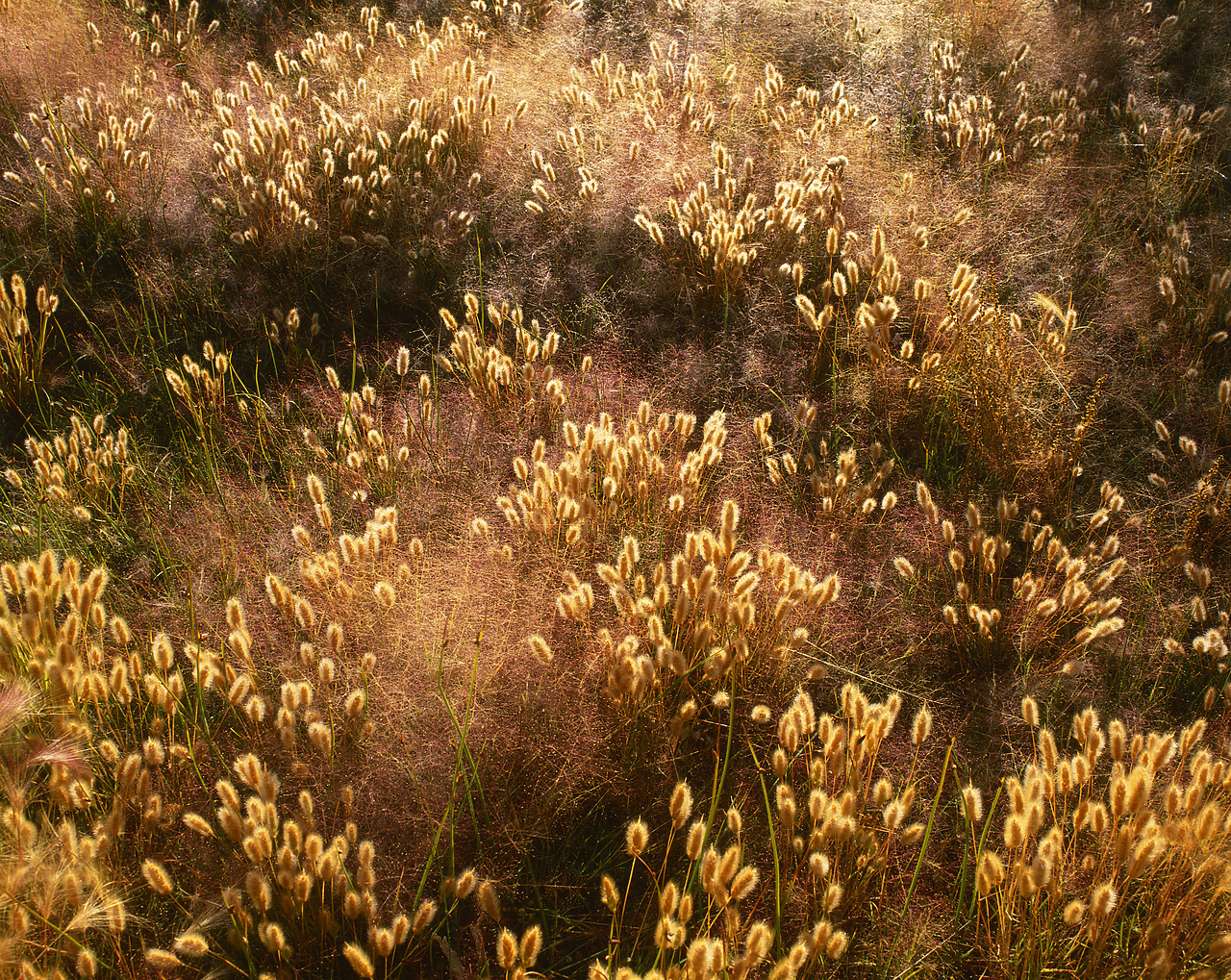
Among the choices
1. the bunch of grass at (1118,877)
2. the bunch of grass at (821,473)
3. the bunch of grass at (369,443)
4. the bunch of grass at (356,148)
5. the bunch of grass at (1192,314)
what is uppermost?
the bunch of grass at (356,148)

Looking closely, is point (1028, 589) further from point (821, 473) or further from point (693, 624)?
point (693, 624)

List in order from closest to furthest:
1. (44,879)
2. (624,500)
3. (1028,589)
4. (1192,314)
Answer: (44,879), (1028,589), (624,500), (1192,314)

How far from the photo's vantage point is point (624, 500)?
8.04 ft

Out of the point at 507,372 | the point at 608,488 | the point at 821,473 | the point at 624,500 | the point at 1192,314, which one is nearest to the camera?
the point at 608,488

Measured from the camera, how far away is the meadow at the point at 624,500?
1559 mm

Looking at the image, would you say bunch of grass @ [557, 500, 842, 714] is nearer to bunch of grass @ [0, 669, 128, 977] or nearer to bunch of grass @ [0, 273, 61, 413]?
bunch of grass @ [0, 669, 128, 977]

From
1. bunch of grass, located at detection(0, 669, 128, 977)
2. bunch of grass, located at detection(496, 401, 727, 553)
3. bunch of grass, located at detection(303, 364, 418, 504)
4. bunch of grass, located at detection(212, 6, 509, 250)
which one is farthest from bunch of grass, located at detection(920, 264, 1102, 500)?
bunch of grass, located at detection(0, 669, 128, 977)

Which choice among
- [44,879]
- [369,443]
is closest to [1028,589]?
[369,443]

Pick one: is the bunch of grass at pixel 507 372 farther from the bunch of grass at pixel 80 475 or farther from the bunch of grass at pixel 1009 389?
the bunch of grass at pixel 1009 389

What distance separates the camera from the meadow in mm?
1559

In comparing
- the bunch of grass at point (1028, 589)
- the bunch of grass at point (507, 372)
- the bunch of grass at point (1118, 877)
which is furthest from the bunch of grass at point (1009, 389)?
the bunch of grass at point (507, 372)

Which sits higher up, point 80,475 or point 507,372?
point 507,372

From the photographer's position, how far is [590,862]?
178 centimetres

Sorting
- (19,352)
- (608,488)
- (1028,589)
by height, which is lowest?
(1028,589)
